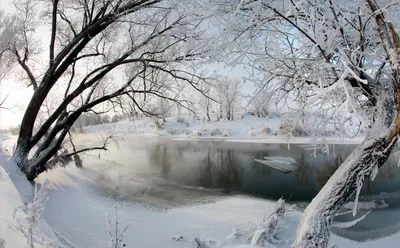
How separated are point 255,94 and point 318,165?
483 inches

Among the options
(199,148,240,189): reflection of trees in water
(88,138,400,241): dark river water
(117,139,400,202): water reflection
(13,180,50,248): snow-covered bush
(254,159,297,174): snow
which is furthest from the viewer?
(254,159,297,174): snow

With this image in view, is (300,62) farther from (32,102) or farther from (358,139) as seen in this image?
(358,139)

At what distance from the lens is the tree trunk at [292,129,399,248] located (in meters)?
2.49

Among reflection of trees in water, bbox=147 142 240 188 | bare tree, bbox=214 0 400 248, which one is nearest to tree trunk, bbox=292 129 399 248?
bare tree, bbox=214 0 400 248

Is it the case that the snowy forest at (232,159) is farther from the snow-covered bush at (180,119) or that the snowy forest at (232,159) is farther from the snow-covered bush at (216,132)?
the snow-covered bush at (180,119)

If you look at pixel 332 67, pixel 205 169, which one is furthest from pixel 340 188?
pixel 205 169

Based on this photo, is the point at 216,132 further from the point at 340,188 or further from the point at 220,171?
the point at 340,188

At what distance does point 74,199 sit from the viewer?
7.51 meters

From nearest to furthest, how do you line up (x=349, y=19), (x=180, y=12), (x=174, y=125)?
1. (x=349, y=19)
2. (x=180, y=12)
3. (x=174, y=125)

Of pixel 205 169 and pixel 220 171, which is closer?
pixel 220 171

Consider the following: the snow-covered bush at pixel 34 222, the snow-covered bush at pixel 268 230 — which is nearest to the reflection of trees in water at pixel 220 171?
the snow-covered bush at pixel 268 230

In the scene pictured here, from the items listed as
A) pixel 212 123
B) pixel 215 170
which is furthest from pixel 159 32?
pixel 212 123

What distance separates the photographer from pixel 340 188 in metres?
2.59

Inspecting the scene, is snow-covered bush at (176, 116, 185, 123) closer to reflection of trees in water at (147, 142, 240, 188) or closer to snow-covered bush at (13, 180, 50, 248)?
reflection of trees in water at (147, 142, 240, 188)
